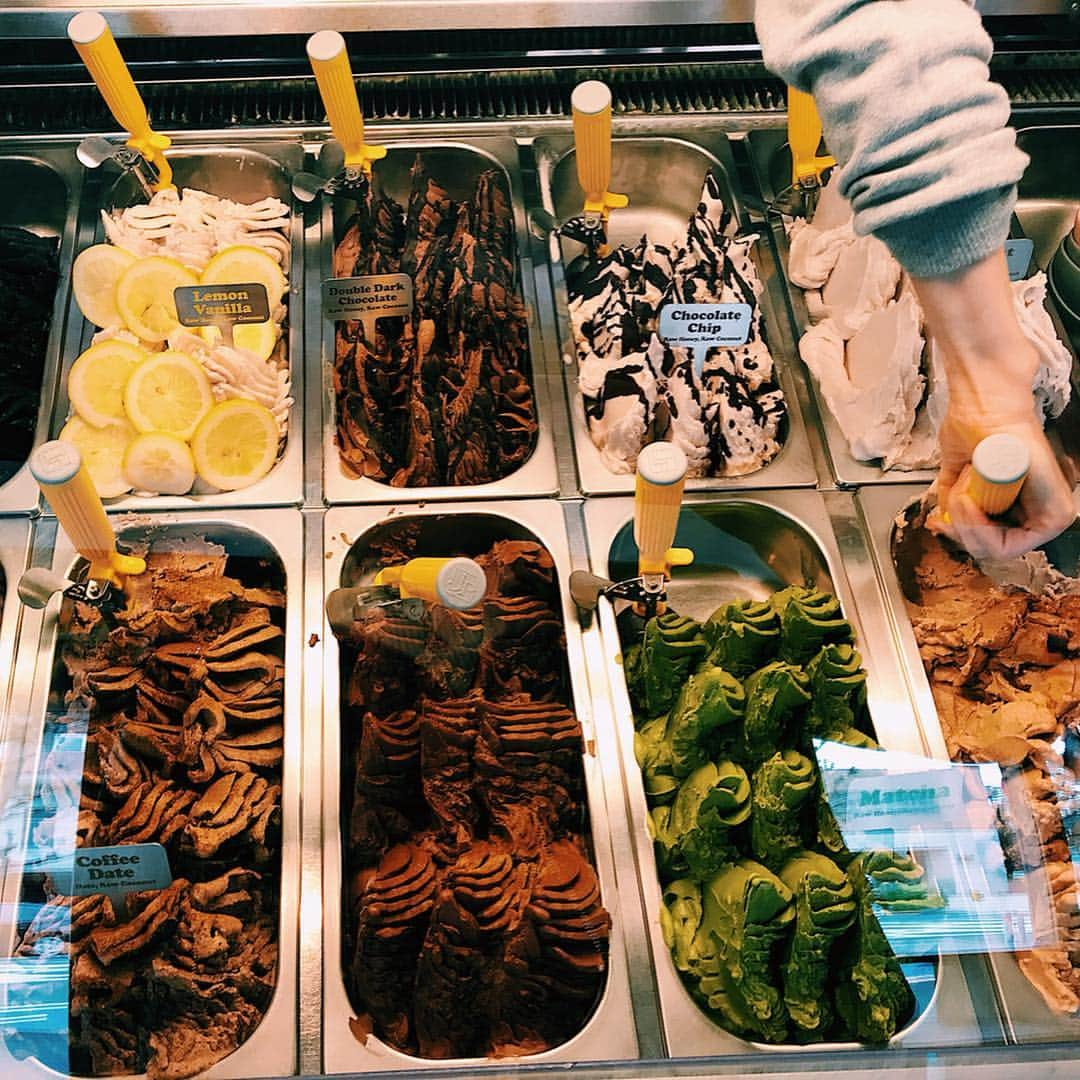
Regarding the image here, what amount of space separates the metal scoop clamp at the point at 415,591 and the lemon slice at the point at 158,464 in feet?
1.31

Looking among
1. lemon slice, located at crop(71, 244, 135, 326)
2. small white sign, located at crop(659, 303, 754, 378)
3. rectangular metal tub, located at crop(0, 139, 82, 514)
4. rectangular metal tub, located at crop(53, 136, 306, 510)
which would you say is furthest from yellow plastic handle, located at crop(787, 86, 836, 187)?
rectangular metal tub, located at crop(0, 139, 82, 514)

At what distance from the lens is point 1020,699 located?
6.08 feet

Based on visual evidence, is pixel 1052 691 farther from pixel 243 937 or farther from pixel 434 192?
pixel 434 192

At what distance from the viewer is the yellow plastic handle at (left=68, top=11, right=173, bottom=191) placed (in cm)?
215

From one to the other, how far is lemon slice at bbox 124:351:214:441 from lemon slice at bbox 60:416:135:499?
0.04m

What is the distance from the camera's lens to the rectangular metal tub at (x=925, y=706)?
1.55 m

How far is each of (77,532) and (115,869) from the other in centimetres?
56

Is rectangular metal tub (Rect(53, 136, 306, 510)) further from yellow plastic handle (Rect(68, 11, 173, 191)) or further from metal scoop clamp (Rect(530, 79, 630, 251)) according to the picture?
metal scoop clamp (Rect(530, 79, 630, 251))

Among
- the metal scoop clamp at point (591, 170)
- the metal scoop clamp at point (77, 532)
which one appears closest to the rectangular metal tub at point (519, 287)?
the metal scoop clamp at point (591, 170)

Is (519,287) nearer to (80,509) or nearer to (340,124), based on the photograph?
(340,124)

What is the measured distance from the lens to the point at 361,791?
1.75m

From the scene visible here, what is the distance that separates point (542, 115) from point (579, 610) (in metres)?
1.36

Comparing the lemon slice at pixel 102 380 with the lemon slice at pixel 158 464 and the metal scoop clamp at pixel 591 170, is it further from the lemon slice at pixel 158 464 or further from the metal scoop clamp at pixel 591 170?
the metal scoop clamp at pixel 591 170

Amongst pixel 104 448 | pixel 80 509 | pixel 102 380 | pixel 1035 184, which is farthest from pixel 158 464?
pixel 1035 184
